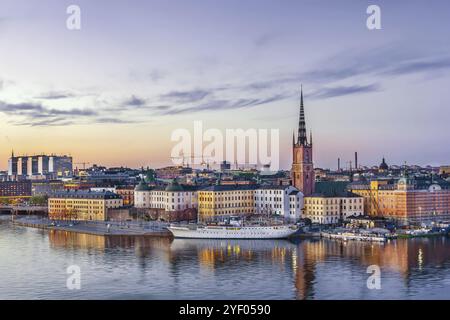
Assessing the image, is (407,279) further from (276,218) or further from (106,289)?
(276,218)

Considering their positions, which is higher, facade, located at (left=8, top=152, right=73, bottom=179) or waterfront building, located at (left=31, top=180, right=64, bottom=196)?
facade, located at (left=8, top=152, right=73, bottom=179)

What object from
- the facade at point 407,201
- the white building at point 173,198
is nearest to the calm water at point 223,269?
the facade at point 407,201

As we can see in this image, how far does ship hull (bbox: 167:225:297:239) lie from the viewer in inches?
705

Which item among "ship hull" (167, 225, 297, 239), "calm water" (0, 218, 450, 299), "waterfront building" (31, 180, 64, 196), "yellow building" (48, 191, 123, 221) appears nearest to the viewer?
"calm water" (0, 218, 450, 299)

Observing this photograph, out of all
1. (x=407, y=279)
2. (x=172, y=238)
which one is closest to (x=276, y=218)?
(x=172, y=238)

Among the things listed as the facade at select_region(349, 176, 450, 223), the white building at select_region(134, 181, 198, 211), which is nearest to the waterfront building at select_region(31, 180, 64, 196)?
the white building at select_region(134, 181, 198, 211)

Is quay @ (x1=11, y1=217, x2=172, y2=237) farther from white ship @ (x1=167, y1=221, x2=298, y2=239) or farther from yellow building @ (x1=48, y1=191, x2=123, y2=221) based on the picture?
yellow building @ (x1=48, y1=191, x2=123, y2=221)

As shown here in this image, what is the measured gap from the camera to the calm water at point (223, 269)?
10453 mm

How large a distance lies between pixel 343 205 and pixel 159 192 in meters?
6.22

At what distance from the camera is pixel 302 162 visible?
2297 cm

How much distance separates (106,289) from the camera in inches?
420

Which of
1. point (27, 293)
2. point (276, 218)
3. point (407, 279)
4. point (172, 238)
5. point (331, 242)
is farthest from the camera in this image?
point (276, 218)

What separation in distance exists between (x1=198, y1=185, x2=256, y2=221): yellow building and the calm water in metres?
4.23

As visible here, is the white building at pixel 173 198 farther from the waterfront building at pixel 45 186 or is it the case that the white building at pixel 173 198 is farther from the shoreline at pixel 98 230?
the waterfront building at pixel 45 186
